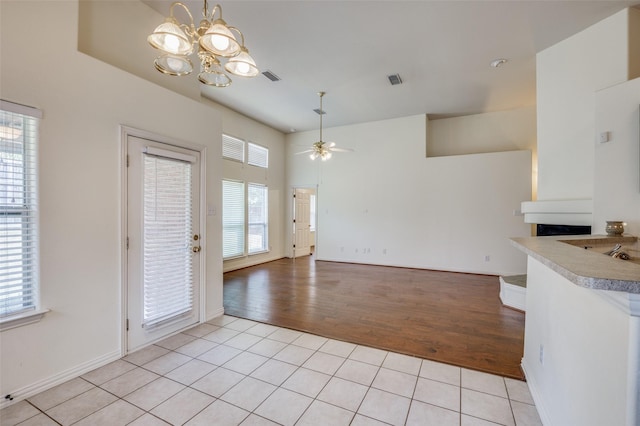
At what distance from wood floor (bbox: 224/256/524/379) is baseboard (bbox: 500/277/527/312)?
0.11m

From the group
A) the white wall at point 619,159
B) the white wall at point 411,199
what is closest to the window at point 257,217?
the white wall at point 411,199

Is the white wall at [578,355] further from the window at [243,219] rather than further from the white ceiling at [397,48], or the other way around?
the window at [243,219]

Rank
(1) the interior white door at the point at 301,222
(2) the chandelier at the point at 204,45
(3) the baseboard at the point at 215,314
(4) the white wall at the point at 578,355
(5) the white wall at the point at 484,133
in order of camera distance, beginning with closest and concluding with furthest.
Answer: (4) the white wall at the point at 578,355 → (2) the chandelier at the point at 204,45 → (3) the baseboard at the point at 215,314 → (5) the white wall at the point at 484,133 → (1) the interior white door at the point at 301,222

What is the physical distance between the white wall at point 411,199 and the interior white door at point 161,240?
4687 mm

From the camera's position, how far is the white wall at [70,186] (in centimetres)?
201

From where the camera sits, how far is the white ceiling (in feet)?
10.0

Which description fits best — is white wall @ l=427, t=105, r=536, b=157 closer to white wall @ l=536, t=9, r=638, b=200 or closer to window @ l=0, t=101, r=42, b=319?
white wall @ l=536, t=9, r=638, b=200

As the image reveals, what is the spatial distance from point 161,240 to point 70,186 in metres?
0.91

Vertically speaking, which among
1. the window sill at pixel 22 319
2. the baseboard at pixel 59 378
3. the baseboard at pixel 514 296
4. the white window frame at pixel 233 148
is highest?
the white window frame at pixel 233 148

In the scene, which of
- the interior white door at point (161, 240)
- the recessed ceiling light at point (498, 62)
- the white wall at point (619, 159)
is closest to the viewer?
the white wall at point (619, 159)

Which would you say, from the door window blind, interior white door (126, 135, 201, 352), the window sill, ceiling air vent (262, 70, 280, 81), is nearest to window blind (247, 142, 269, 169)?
ceiling air vent (262, 70, 280, 81)

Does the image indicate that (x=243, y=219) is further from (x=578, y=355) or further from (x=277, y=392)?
(x=578, y=355)

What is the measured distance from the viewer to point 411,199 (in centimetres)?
662

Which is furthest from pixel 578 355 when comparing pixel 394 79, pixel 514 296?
pixel 394 79
